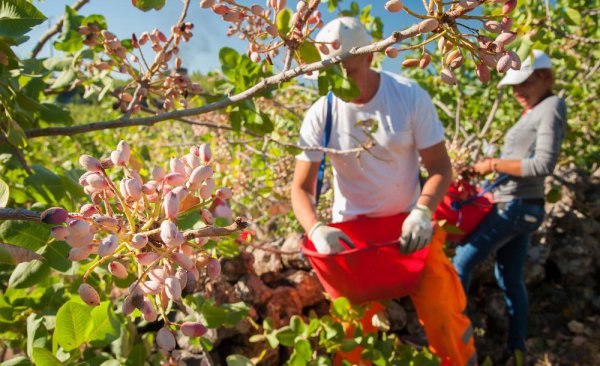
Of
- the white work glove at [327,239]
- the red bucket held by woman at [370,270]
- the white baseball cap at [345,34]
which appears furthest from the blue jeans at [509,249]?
the white baseball cap at [345,34]

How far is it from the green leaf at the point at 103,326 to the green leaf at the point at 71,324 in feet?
0.24

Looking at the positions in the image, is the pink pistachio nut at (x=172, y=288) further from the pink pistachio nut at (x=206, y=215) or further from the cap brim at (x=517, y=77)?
the cap brim at (x=517, y=77)

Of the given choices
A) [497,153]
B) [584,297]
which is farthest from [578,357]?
[497,153]

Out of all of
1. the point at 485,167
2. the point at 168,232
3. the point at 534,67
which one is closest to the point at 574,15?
the point at 534,67

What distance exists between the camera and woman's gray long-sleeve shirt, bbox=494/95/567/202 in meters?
2.32

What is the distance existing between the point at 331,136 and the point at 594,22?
380 centimetres

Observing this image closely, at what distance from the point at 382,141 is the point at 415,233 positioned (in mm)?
477

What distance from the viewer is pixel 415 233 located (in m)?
1.68

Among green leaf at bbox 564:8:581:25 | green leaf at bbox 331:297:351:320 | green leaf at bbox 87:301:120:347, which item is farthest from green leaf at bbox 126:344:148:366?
green leaf at bbox 564:8:581:25

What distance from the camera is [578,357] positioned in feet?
9.52

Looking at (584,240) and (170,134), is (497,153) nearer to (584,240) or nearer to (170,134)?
(584,240)

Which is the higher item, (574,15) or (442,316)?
(574,15)

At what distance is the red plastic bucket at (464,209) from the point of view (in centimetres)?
244

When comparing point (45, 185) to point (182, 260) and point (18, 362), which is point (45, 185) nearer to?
point (18, 362)
